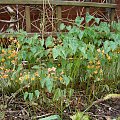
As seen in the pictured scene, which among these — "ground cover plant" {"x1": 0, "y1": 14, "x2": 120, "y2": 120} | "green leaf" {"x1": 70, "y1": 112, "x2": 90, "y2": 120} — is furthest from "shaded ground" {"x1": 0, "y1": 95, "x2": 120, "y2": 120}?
"green leaf" {"x1": 70, "y1": 112, "x2": 90, "y2": 120}

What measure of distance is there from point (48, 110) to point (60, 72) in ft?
1.10

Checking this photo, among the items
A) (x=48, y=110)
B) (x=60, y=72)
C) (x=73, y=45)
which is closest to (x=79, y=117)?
(x=48, y=110)

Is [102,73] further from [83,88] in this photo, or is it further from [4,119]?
[4,119]

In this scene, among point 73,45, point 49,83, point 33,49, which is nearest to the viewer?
point 49,83

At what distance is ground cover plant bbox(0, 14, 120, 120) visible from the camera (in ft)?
8.13

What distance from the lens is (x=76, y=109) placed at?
2568 mm

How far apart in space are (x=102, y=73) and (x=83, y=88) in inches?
9.8

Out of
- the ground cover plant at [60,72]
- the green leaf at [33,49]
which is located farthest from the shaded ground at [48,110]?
the green leaf at [33,49]

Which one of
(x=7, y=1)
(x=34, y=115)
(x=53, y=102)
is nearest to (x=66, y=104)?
(x=53, y=102)

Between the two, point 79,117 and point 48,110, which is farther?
point 48,110

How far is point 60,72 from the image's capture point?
8.39 feet

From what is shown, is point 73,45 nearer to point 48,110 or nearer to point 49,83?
point 49,83

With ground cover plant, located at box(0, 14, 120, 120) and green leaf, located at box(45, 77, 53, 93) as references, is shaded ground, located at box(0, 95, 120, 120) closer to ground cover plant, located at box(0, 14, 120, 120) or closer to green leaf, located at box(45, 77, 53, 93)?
ground cover plant, located at box(0, 14, 120, 120)

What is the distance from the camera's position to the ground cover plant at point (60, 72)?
2479mm
